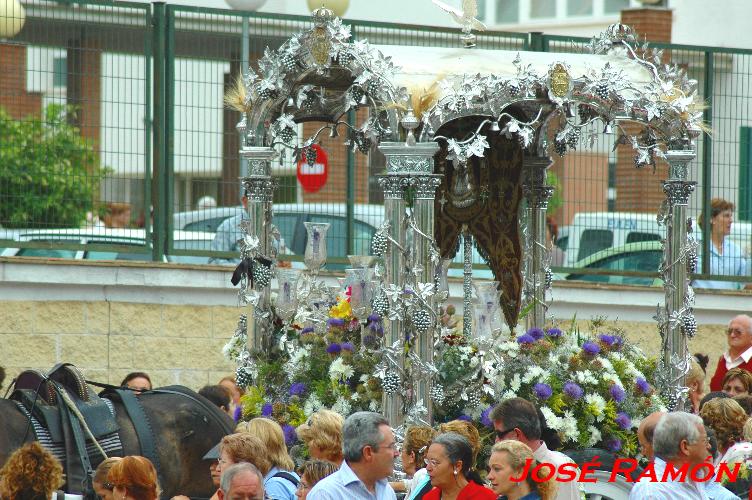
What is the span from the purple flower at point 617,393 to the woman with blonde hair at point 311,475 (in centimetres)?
327

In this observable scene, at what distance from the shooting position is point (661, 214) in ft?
40.8

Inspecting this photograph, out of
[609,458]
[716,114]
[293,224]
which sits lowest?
[609,458]

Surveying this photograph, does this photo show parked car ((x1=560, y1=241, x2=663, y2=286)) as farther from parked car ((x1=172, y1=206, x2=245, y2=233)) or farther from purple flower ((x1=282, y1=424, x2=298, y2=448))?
purple flower ((x1=282, y1=424, x2=298, y2=448))

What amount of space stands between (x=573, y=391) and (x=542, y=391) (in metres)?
0.23

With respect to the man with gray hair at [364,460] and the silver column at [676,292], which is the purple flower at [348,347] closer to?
the silver column at [676,292]

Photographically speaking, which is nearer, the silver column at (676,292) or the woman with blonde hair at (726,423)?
the woman with blonde hair at (726,423)

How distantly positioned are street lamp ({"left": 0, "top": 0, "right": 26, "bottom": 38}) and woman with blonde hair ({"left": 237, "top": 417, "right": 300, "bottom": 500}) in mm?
7150

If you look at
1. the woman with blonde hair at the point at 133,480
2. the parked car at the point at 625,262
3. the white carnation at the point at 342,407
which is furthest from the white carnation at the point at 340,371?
the parked car at the point at 625,262

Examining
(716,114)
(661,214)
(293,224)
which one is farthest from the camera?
(716,114)

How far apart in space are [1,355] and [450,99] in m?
5.86

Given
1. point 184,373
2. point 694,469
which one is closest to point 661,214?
point 694,469

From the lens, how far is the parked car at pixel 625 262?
17.4m

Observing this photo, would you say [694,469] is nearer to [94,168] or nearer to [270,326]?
[270,326]

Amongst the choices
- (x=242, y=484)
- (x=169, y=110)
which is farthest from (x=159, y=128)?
(x=242, y=484)
